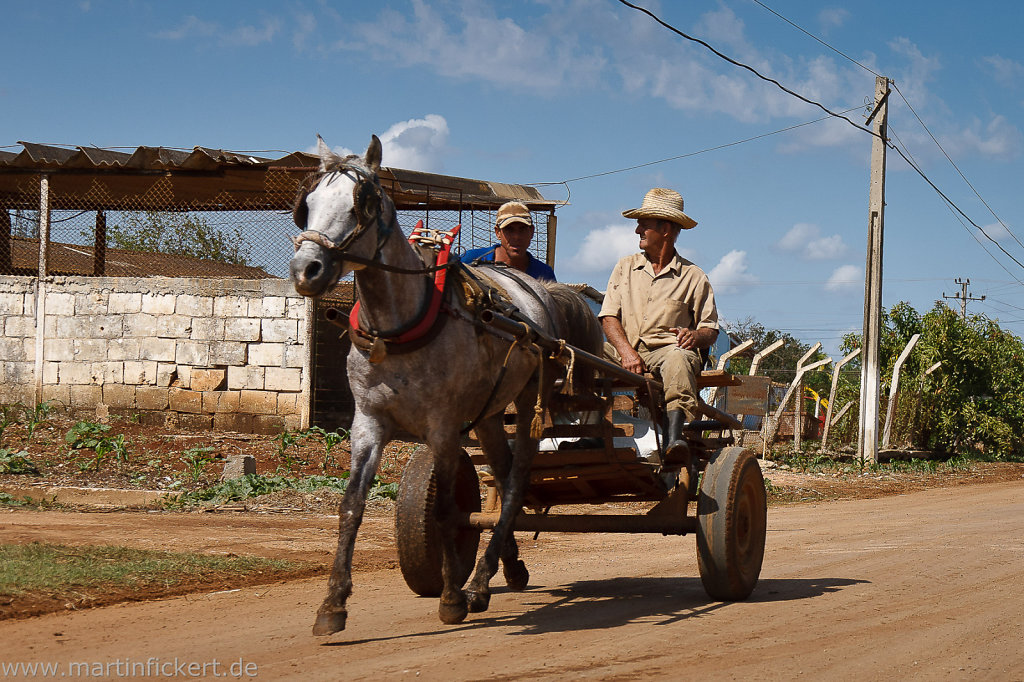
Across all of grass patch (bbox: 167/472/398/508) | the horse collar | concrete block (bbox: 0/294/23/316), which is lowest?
grass patch (bbox: 167/472/398/508)

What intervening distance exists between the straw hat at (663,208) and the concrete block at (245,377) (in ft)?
29.9

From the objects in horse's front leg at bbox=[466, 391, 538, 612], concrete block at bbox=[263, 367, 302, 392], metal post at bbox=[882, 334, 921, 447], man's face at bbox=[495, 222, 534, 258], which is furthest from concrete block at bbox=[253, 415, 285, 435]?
metal post at bbox=[882, 334, 921, 447]

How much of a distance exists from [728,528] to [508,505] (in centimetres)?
127

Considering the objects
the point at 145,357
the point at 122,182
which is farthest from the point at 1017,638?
the point at 122,182

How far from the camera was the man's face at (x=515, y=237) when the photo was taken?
723 centimetres

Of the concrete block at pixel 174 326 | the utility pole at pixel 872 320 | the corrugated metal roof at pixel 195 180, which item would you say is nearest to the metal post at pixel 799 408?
the utility pole at pixel 872 320

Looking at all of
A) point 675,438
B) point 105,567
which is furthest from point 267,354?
point 675,438

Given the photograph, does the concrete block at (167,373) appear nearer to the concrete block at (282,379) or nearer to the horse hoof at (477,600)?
the concrete block at (282,379)

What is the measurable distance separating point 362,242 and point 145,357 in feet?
37.4

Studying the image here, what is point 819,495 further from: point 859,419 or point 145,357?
point 145,357

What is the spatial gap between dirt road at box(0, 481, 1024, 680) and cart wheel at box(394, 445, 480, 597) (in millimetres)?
211

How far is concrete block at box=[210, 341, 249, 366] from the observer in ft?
48.2

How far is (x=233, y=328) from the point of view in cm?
1471

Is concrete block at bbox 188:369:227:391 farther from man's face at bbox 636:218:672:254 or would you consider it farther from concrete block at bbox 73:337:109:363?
man's face at bbox 636:218:672:254
